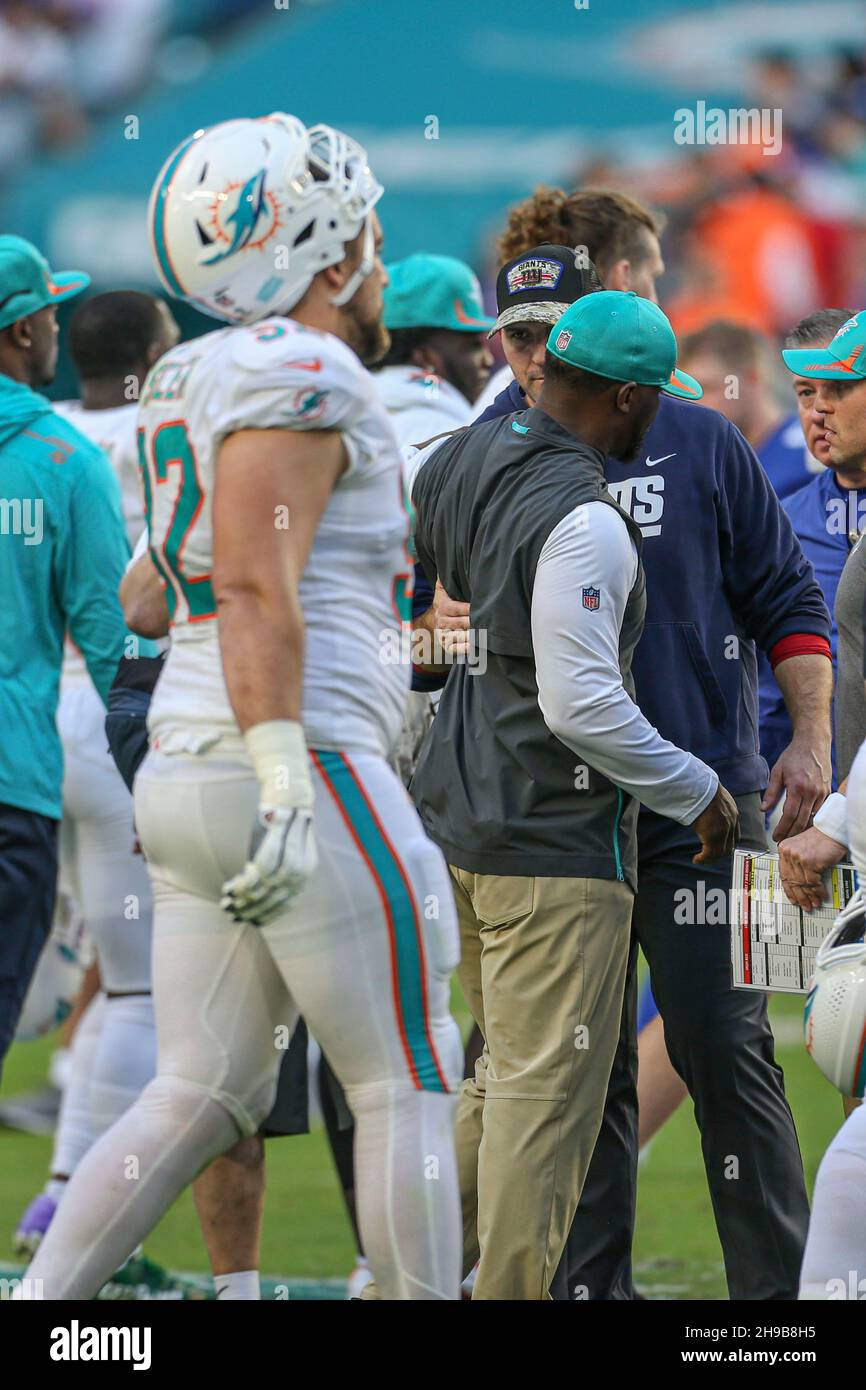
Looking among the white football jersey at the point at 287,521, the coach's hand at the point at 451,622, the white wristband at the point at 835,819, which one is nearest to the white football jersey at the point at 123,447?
the coach's hand at the point at 451,622

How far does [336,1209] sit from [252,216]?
331 cm

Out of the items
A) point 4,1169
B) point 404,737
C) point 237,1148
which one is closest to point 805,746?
point 404,737

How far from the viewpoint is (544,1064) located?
3.34 meters

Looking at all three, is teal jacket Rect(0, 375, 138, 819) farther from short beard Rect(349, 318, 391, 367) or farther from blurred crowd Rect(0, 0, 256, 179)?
blurred crowd Rect(0, 0, 256, 179)

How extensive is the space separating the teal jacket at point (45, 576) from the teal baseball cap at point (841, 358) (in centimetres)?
148

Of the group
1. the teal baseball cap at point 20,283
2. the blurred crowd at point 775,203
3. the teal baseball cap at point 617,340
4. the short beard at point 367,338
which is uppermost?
the blurred crowd at point 775,203

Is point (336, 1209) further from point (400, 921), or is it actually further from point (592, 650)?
point (400, 921)

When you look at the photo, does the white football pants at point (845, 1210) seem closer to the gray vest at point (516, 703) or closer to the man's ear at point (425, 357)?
the gray vest at point (516, 703)

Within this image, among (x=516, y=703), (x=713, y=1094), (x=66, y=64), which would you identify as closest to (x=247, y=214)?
(x=516, y=703)

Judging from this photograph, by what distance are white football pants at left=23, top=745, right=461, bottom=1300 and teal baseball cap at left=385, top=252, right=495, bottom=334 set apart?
8.29ft

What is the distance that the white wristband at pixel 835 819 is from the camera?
328 cm

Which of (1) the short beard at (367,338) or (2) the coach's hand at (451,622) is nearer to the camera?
(1) the short beard at (367,338)
